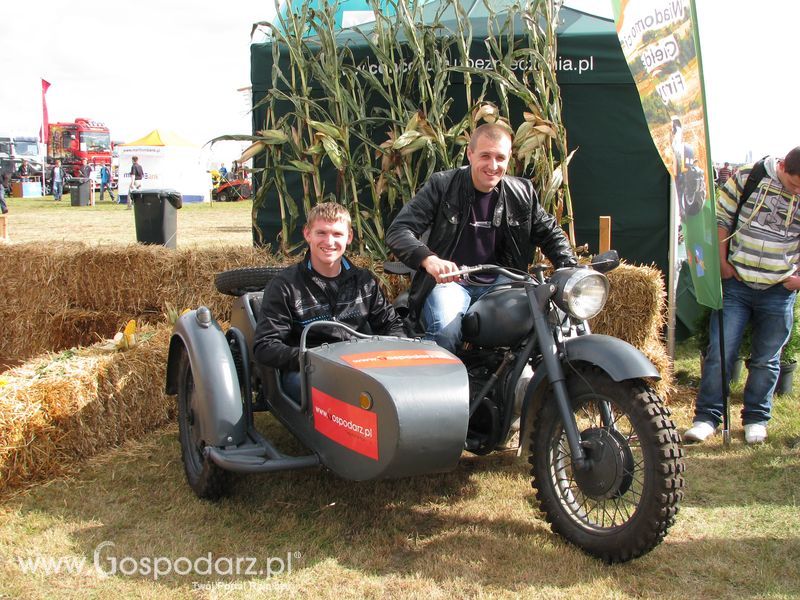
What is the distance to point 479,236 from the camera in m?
3.58

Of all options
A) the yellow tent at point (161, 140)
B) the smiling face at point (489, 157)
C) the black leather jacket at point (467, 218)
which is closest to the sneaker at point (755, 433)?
the black leather jacket at point (467, 218)

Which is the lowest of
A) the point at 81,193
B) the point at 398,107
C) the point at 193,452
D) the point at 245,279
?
the point at 193,452

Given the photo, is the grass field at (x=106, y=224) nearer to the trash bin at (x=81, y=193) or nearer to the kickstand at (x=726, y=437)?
the trash bin at (x=81, y=193)

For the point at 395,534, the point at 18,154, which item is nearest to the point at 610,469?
the point at 395,534

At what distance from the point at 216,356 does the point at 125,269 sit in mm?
3331

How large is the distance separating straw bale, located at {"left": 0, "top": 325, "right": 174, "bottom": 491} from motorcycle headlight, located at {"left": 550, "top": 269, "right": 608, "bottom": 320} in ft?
7.90

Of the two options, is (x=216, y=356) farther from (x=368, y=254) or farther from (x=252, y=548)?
(x=368, y=254)

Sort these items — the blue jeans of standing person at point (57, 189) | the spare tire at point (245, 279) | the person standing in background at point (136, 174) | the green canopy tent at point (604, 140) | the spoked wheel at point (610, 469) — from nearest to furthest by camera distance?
the spoked wheel at point (610, 469), the spare tire at point (245, 279), the green canopy tent at point (604, 140), the person standing in background at point (136, 174), the blue jeans of standing person at point (57, 189)

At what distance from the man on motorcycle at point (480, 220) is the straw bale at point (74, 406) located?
66.3 inches

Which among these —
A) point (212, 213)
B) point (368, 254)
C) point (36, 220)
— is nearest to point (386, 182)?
point (368, 254)

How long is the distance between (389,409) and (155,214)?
18.2 ft

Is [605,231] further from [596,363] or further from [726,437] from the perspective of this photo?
[596,363]

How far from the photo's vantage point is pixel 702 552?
281 cm

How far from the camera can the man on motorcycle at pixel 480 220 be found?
11.2 ft
